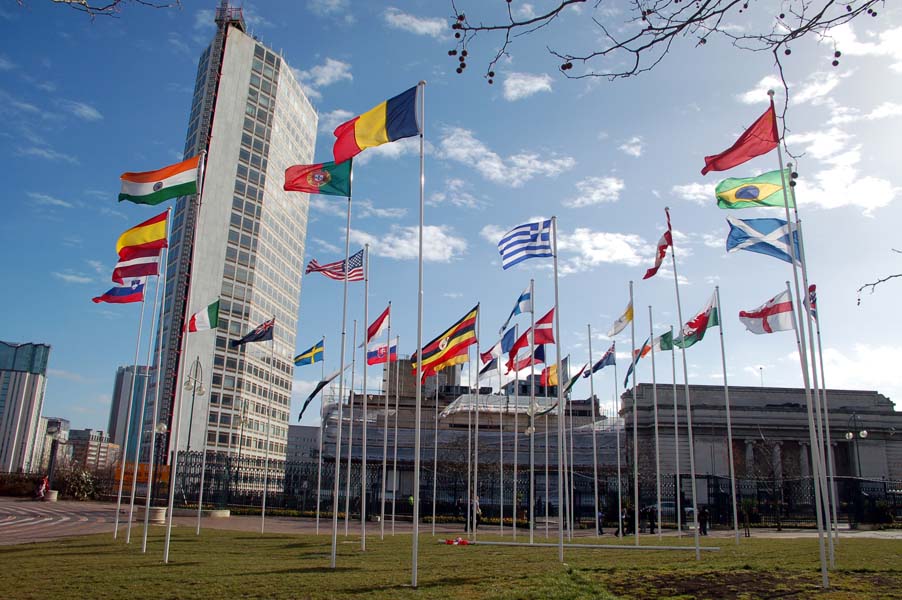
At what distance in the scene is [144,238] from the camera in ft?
71.8

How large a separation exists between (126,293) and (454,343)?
12.0 metres

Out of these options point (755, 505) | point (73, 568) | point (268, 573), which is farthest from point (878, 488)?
point (73, 568)

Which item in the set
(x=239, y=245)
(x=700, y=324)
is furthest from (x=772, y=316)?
(x=239, y=245)

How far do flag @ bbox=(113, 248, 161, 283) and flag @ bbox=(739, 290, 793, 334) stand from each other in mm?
20372

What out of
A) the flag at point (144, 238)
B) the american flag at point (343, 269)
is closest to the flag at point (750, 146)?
the american flag at point (343, 269)

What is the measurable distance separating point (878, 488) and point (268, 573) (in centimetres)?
4723

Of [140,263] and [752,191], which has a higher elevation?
[752,191]

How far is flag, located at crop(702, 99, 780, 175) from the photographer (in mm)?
15867

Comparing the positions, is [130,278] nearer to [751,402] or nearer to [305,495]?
[305,495]

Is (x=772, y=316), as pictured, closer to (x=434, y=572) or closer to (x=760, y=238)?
(x=760, y=238)

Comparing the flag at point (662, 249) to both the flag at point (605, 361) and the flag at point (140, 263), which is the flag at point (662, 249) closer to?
the flag at point (605, 361)

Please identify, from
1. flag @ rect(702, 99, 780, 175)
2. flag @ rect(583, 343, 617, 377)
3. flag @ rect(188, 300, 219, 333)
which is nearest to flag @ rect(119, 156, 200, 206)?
flag @ rect(188, 300, 219, 333)

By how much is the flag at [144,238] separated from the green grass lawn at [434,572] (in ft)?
30.0

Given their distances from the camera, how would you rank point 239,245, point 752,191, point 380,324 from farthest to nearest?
point 239,245, point 380,324, point 752,191
